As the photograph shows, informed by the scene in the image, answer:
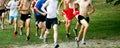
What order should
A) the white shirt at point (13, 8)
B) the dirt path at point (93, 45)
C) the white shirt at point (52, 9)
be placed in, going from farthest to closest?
the white shirt at point (13, 8) < the dirt path at point (93, 45) < the white shirt at point (52, 9)

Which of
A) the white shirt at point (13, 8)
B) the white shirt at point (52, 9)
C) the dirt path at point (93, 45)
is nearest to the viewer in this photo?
the white shirt at point (52, 9)

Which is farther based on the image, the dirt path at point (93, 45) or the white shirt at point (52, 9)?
the dirt path at point (93, 45)

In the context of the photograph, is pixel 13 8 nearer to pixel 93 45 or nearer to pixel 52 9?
pixel 52 9

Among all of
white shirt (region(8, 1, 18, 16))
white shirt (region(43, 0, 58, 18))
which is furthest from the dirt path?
white shirt (region(8, 1, 18, 16))

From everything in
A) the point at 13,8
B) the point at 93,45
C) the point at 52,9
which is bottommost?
the point at 93,45

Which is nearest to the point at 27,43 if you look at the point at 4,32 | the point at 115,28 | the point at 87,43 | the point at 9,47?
the point at 9,47

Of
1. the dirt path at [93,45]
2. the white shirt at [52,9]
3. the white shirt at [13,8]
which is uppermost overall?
the white shirt at [52,9]

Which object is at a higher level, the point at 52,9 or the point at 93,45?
the point at 52,9

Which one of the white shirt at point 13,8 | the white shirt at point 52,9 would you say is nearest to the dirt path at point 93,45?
the white shirt at point 52,9

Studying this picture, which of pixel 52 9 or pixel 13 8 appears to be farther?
pixel 13 8

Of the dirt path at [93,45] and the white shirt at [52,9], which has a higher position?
the white shirt at [52,9]

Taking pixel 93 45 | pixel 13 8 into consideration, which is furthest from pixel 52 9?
pixel 13 8

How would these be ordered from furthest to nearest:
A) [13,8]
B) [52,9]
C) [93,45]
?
1. [13,8]
2. [93,45]
3. [52,9]

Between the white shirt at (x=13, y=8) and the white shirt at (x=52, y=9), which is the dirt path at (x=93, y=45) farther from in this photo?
the white shirt at (x=13, y=8)
